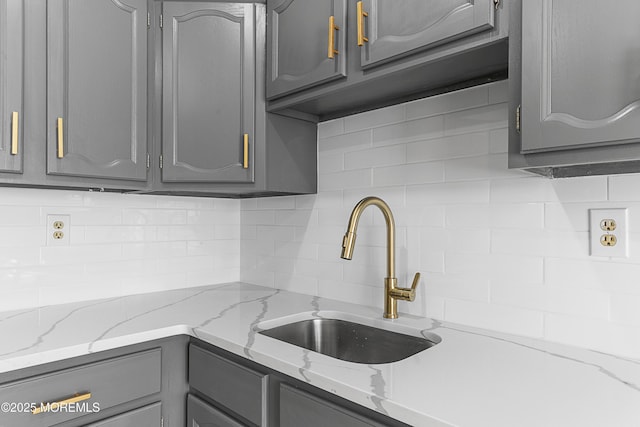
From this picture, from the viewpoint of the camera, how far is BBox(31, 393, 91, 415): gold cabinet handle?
3.64 feet

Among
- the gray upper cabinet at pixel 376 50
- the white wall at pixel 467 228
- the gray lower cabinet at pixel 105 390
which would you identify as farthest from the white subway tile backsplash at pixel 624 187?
the gray lower cabinet at pixel 105 390

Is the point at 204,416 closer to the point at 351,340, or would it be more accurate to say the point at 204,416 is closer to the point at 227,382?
the point at 227,382

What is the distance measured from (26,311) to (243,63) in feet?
4.06

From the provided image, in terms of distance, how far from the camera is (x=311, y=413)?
1.00m

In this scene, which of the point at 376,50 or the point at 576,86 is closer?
the point at 576,86

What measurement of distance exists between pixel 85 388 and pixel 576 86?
1.45 m

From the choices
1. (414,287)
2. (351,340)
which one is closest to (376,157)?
(414,287)

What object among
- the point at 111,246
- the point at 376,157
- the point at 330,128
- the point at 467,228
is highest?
the point at 330,128

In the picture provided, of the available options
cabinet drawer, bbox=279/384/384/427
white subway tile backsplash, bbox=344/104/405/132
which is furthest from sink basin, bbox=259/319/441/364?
white subway tile backsplash, bbox=344/104/405/132

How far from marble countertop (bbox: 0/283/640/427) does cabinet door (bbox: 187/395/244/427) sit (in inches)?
8.6

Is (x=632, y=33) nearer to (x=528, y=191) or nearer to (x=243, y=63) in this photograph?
(x=528, y=191)

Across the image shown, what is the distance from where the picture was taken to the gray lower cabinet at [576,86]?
818mm

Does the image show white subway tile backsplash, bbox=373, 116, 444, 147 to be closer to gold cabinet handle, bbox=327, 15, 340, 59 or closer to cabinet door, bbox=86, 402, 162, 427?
gold cabinet handle, bbox=327, 15, 340, 59

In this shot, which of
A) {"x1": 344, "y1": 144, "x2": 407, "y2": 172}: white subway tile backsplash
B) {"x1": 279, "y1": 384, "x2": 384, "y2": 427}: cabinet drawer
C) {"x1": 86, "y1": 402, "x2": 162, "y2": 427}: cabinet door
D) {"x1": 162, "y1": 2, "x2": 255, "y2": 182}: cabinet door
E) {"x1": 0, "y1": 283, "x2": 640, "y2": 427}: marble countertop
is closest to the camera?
{"x1": 0, "y1": 283, "x2": 640, "y2": 427}: marble countertop
